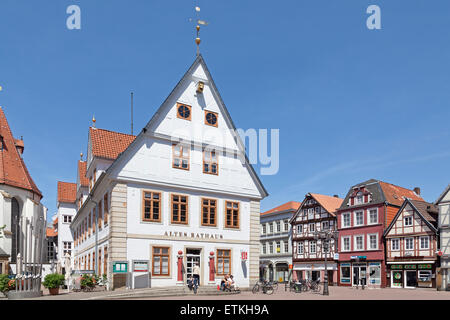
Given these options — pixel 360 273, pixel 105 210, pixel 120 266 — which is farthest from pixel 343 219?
pixel 120 266

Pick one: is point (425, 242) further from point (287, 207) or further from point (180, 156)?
point (180, 156)

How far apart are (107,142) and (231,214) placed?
11.5m

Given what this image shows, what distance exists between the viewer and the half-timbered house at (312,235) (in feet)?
186

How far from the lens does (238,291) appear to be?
26969 millimetres

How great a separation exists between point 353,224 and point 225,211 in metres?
27.8

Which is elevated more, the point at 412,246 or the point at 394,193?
the point at 394,193

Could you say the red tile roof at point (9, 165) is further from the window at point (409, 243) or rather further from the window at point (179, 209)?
the window at point (409, 243)

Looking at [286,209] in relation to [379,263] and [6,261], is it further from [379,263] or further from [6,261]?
[6,261]

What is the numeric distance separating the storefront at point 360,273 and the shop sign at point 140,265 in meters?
29.4

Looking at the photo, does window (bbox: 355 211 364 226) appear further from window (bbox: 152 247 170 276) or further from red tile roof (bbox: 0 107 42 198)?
red tile roof (bbox: 0 107 42 198)

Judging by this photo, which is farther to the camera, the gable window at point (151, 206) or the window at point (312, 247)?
the window at point (312, 247)

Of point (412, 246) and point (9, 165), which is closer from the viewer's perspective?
point (9, 165)

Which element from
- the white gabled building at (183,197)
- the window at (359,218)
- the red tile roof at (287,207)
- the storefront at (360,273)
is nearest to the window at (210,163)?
the white gabled building at (183,197)

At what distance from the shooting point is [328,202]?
198ft
